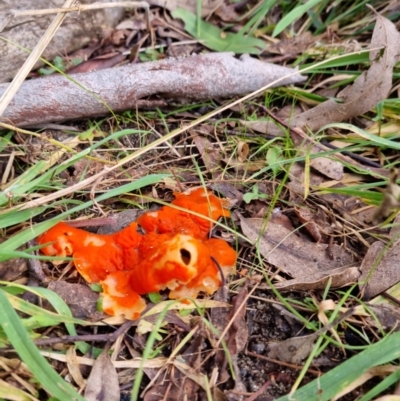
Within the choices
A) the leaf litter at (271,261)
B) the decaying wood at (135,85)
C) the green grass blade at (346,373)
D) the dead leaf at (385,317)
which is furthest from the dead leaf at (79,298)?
the dead leaf at (385,317)

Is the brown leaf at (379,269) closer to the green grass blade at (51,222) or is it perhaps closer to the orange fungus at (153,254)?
the orange fungus at (153,254)

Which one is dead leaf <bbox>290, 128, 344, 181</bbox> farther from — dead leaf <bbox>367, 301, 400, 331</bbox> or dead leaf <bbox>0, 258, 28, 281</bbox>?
dead leaf <bbox>0, 258, 28, 281</bbox>

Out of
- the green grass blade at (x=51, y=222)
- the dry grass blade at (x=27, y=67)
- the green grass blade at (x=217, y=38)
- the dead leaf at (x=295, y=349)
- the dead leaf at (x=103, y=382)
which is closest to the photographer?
the dead leaf at (x=103, y=382)

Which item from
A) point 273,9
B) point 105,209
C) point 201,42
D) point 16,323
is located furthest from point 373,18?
point 16,323

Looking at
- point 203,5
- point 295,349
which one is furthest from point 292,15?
point 295,349

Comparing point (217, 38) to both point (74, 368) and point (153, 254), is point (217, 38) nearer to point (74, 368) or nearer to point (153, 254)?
point (153, 254)

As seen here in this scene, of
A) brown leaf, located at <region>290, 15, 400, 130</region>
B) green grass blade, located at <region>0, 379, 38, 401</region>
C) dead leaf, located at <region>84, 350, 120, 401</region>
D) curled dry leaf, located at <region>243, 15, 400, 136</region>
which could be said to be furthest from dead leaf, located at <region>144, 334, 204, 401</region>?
brown leaf, located at <region>290, 15, 400, 130</region>
